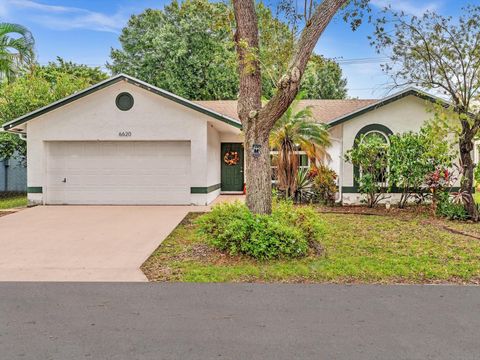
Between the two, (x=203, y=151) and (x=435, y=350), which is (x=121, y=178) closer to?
(x=203, y=151)

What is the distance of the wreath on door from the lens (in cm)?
1781

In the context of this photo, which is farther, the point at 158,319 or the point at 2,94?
the point at 2,94

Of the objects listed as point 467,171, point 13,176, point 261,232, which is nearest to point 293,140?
point 467,171

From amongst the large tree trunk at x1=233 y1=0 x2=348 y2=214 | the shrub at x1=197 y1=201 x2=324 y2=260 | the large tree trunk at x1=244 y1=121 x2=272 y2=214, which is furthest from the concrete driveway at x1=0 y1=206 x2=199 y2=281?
the large tree trunk at x1=233 y1=0 x2=348 y2=214

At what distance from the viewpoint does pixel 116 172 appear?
46.5 feet

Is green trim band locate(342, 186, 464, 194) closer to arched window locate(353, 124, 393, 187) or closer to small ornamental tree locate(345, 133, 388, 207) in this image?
arched window locate(353, 124, 393, 187)

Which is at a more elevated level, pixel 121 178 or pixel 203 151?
pixel 203 151

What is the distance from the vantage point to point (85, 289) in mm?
5023

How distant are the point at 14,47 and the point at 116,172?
6.34 meters

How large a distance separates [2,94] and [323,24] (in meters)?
16.4

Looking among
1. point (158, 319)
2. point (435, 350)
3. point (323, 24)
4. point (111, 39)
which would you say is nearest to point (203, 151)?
point (323, 24)

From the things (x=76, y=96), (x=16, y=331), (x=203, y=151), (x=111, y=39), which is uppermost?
(x=111, y=39)

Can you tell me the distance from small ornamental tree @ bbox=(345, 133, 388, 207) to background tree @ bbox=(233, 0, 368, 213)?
20.7ft

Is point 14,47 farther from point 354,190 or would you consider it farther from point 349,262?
point 349,262
